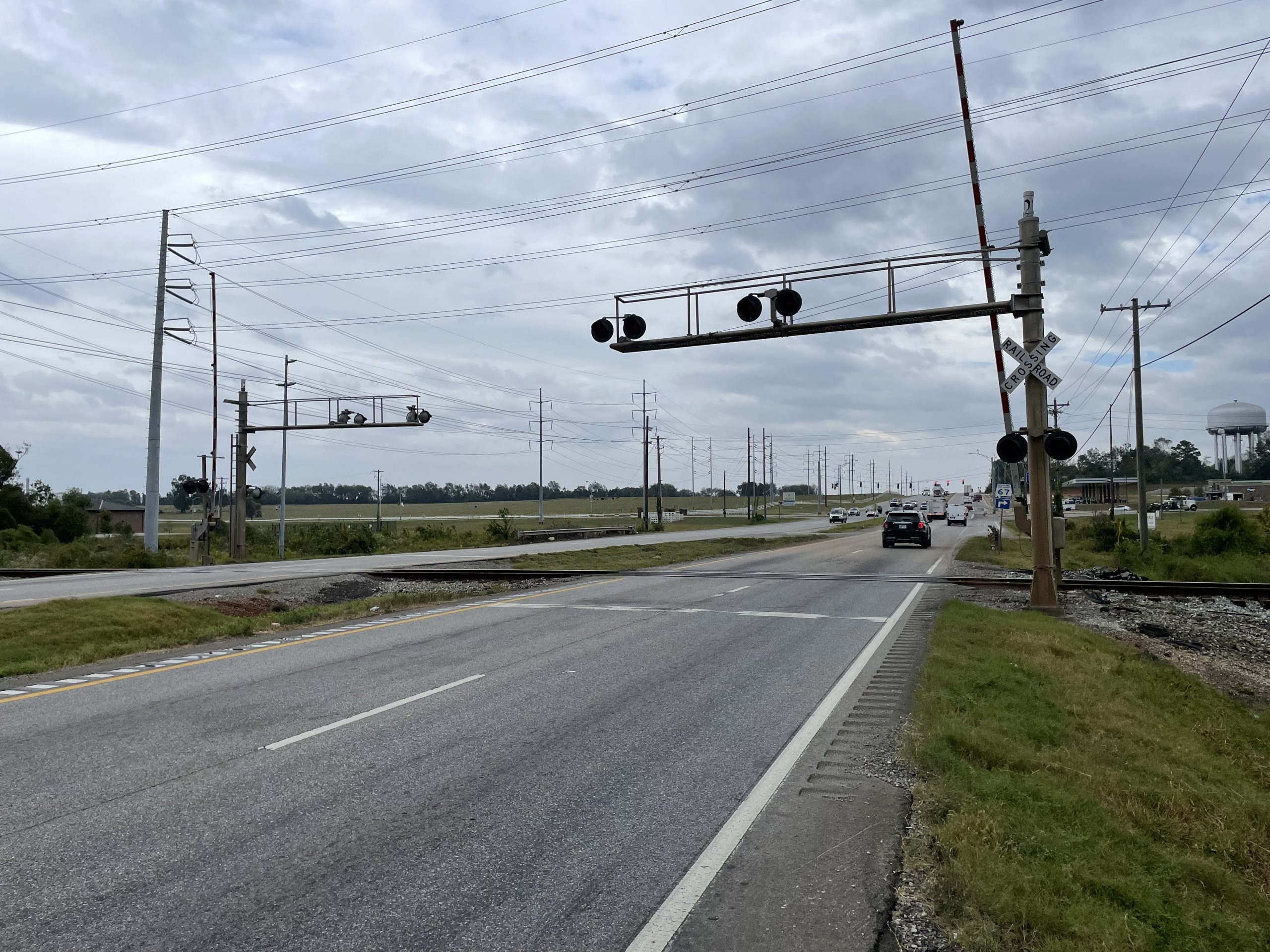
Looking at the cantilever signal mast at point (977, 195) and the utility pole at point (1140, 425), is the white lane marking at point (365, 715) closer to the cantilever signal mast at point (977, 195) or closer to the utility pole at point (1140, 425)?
the cantilever signal mast at point (977, 195)

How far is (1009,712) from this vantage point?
839 centimetres

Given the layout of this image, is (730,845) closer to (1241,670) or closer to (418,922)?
(418,922)

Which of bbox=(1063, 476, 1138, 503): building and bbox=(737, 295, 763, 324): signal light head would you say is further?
bbox=(1063, 476, 1138, 503): building

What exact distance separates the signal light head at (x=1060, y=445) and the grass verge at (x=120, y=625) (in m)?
12.6

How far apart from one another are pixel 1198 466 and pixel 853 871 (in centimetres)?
20251

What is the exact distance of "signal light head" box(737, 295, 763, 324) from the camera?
18.2 meters

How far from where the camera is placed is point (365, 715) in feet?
27.4

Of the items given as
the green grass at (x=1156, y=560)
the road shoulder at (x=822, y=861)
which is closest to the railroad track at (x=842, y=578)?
the green grass at (x=1156, y=560)

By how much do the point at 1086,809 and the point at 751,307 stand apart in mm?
13686

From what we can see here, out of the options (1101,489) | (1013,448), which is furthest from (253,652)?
(1101,489)

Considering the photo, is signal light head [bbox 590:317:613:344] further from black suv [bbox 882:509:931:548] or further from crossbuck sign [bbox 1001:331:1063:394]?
black suv [bbox 882:509:931:548]

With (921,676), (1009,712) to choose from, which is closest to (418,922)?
(1009,712)

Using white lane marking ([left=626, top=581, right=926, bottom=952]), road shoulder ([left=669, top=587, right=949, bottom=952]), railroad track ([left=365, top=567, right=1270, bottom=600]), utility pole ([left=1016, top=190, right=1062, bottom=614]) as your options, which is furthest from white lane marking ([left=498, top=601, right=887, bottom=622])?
road shoulder ([left=669, top=587, right=949, bottom=952])

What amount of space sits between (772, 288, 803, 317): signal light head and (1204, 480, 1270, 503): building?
114957mm
